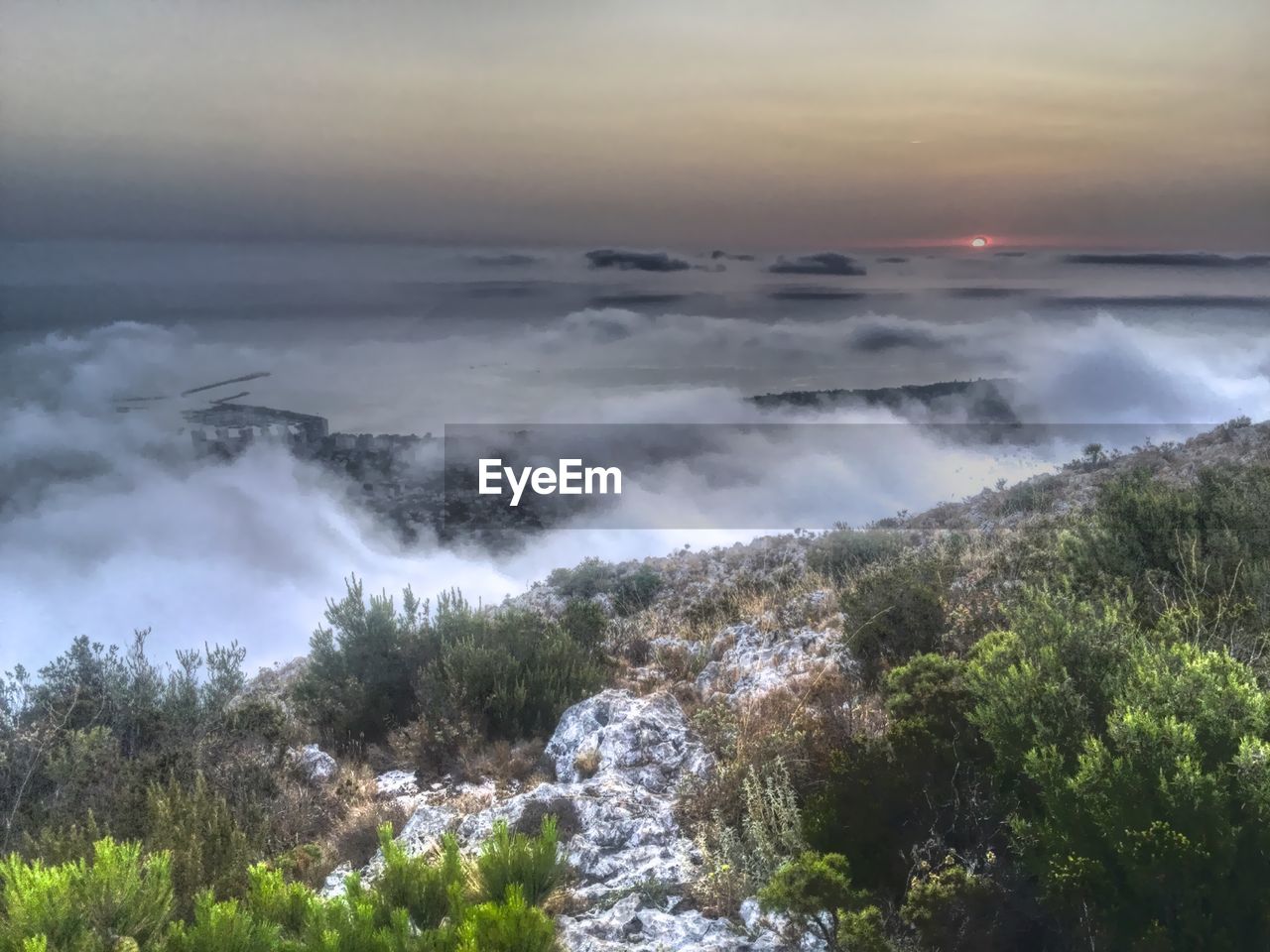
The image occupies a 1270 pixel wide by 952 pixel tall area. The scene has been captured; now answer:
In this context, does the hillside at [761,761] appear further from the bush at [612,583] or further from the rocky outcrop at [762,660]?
the bush at [612,583]

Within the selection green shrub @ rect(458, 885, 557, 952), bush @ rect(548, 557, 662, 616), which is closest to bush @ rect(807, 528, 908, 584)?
bush @ rect(548, 557, 662, 616)

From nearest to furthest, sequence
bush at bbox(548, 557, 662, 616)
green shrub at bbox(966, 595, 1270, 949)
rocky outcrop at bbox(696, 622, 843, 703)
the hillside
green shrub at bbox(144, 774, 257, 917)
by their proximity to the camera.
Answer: green shrub at bbox(966, 595, 1270, 949)
the hillside
green shrub at bbox(144, 774, 257, 917)
rocky outcrop at bbox(696, 622, 843, 703)
bush at bbox(548, 557, 662, 616)

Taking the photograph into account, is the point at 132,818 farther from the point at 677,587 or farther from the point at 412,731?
the point at 677,587

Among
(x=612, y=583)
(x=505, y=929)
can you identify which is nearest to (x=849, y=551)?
(x=612, y=583)

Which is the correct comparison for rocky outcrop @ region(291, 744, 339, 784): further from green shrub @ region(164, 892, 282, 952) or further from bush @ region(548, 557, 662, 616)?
bush @ region(548, 557, 662, 616)

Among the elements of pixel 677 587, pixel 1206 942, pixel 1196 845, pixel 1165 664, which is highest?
pixel 1165 664

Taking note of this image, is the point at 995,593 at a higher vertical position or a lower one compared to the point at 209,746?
higher

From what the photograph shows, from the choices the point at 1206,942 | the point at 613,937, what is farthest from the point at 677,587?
the point at 1206,942
